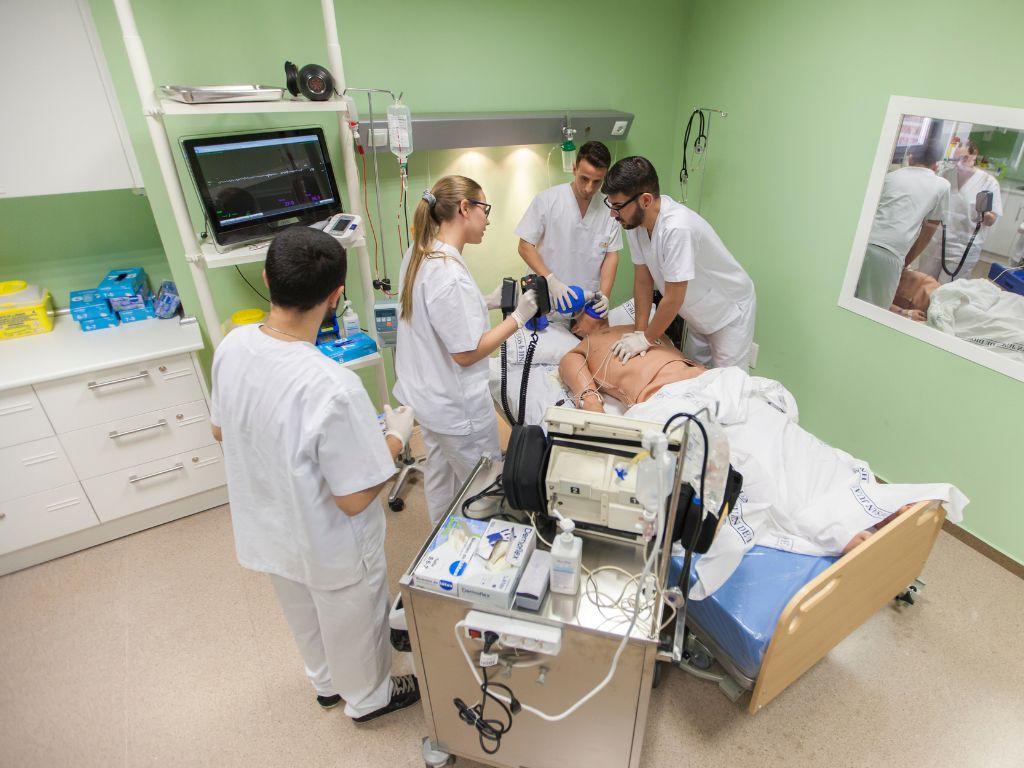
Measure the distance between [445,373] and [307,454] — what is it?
691 millimetres

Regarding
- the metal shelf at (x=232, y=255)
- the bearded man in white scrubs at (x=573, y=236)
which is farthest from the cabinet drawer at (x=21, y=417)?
the bearded man in white scrubs at (x=573, y=236)

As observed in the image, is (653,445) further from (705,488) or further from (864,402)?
(864,402)

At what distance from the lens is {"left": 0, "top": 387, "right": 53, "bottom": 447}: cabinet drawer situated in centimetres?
216

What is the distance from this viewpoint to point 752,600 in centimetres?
162

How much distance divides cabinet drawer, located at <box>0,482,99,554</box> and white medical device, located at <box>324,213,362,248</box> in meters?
1.48

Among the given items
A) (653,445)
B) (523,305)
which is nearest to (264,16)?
(523,305)

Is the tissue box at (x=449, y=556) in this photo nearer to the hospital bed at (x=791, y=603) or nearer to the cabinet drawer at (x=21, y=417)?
the hospital bed at (x=791, y=603)

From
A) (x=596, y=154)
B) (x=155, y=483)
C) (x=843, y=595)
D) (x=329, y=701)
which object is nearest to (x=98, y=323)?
(x=155, y=483)

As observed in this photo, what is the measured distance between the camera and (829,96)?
262 centimetres

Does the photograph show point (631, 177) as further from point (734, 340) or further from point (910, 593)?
point (910, 593)

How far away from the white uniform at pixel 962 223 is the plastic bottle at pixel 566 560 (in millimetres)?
2057

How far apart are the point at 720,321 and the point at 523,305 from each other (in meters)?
1.23

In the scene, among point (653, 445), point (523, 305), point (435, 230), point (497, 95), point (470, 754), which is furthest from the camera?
point (497, 95)

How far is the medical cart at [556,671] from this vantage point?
1259 millimetres
